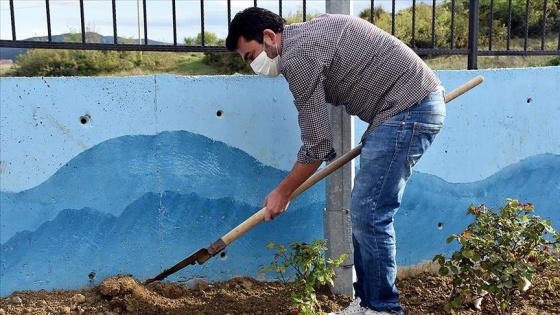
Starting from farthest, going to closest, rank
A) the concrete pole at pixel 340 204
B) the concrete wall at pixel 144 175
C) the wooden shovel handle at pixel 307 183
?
the concrete pole at pixel 340 204 → the concrete wall at pixel 144 175 → the wooden shovel handle at pixel 307 183

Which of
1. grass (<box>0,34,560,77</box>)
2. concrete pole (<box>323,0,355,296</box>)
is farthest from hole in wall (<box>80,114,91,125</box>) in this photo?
grass (<box>0,34,560,77</box>)

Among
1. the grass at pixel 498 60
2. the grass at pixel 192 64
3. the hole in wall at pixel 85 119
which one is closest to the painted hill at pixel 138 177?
the hole in wall at pixel 85 119

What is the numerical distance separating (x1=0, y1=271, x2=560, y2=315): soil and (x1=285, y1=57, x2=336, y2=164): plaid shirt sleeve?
39.3 inches

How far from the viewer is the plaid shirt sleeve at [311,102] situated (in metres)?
2.65

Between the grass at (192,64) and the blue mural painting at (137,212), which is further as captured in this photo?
the grass at (192,64)

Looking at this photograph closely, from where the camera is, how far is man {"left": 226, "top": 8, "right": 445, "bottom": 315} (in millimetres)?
2691

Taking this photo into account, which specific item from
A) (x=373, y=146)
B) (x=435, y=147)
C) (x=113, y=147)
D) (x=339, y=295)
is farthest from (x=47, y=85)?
(x=435, y=147)

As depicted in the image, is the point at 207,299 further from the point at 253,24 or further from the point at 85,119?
the point at 253,24

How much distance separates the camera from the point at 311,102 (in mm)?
2674

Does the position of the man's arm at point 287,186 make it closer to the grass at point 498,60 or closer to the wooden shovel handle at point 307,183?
the wooden shovel handle at point 307,183

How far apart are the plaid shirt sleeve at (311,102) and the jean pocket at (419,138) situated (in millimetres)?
394

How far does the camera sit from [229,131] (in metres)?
3.50

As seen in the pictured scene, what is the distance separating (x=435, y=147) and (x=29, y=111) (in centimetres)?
246

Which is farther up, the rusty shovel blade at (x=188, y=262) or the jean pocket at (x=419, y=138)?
the jean pocket at (x=419, y=138)
